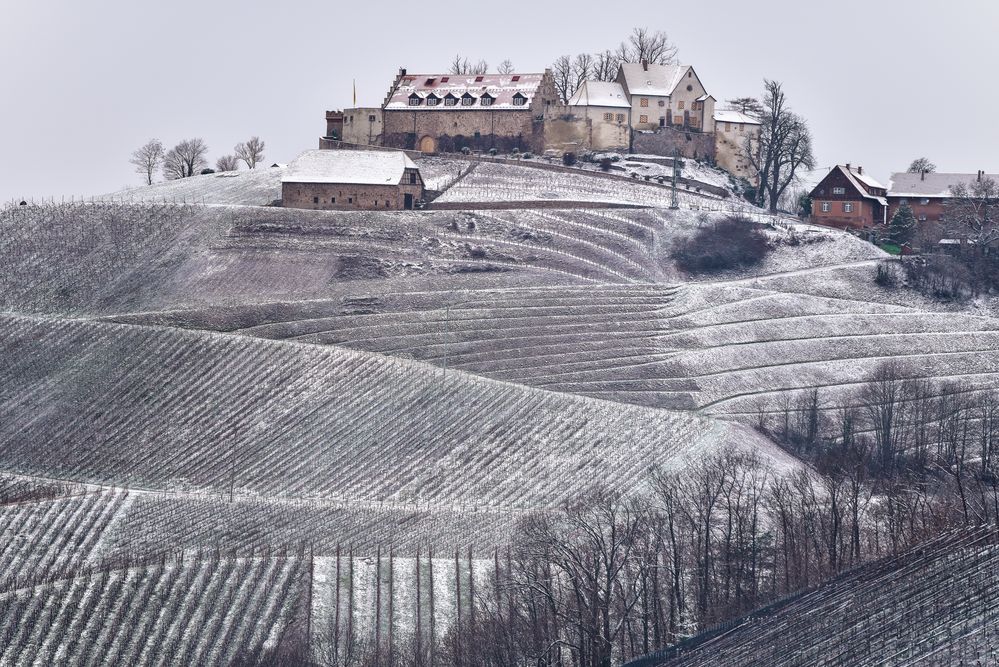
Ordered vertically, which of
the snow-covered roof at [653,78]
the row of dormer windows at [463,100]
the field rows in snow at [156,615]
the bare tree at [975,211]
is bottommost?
the field rows in snow at [156,615]

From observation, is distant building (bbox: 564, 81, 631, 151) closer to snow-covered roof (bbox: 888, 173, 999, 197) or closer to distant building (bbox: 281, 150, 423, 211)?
distant building (bbox: 281, 150, 423, 211)

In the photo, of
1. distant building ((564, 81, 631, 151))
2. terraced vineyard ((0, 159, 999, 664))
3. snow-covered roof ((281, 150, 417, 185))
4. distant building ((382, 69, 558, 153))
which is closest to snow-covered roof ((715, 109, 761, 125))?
distant building ((564, 81, 631, 151))

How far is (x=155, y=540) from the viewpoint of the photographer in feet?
233

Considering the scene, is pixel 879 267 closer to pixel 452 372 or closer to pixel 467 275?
pixel 467 275

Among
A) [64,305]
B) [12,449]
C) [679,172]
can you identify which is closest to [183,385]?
[12,449]

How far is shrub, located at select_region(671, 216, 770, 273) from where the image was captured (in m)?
109

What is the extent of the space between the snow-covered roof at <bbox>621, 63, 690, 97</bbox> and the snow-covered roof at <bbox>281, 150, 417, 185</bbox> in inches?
875

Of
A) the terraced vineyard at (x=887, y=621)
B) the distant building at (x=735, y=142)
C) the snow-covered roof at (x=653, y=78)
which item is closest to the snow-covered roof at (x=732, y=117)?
the distant building at (x=735, y=142)

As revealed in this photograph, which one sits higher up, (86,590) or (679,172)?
(679,172)

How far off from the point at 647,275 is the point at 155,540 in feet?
146

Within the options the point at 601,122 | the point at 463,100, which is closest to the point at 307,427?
the point at 463,100

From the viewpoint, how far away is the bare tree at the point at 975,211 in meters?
112

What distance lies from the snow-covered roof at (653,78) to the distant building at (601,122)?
6.32ft

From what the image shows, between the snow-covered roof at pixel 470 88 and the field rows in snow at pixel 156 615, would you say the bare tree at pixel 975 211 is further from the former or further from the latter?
the field rows in snow at pixel 156 615
